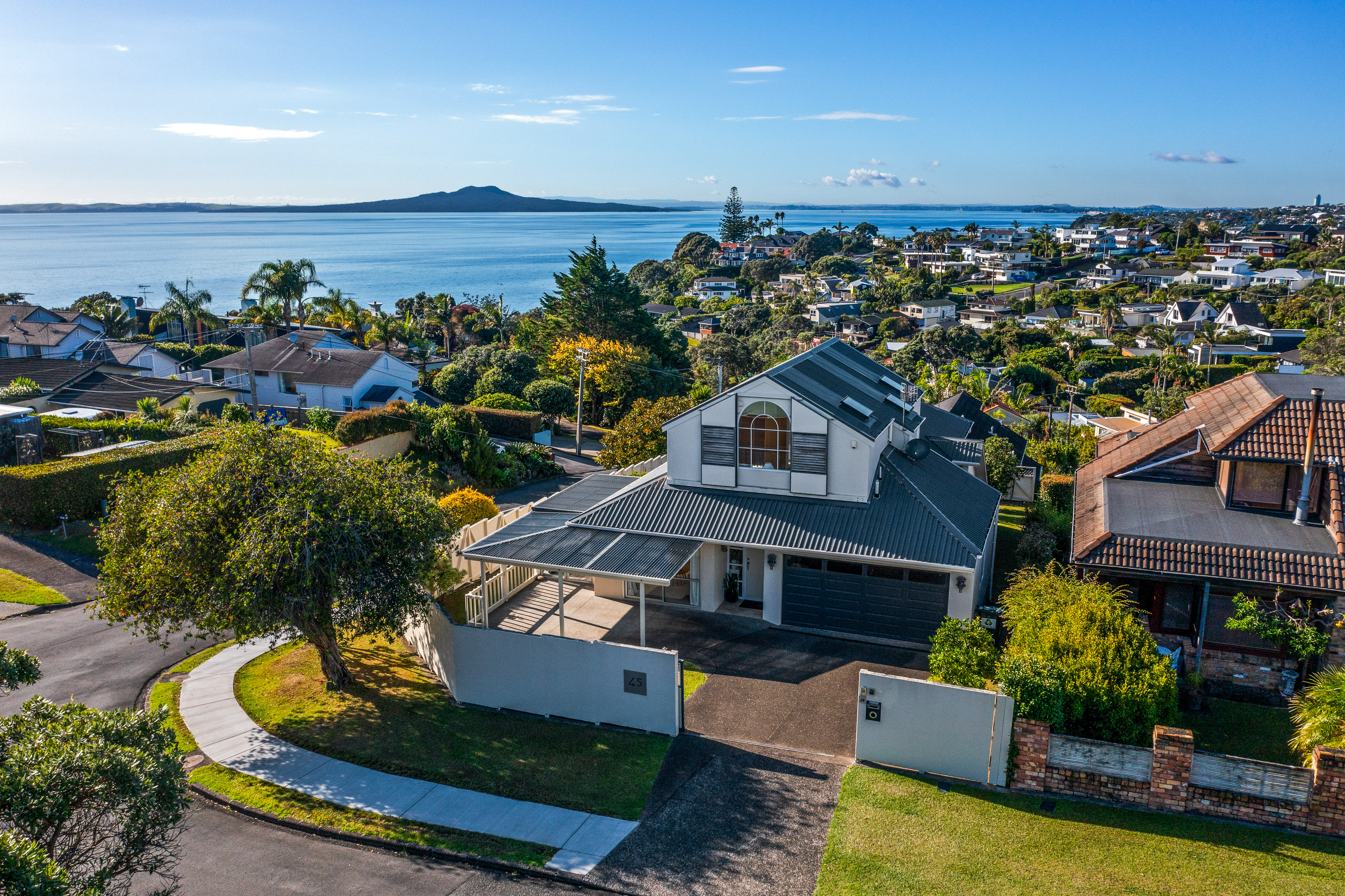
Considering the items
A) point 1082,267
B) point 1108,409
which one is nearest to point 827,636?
point 1108,409

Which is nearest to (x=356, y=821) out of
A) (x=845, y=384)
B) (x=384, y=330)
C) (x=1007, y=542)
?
(x=845, y=384)

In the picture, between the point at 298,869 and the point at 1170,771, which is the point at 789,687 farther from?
the point at 298,869

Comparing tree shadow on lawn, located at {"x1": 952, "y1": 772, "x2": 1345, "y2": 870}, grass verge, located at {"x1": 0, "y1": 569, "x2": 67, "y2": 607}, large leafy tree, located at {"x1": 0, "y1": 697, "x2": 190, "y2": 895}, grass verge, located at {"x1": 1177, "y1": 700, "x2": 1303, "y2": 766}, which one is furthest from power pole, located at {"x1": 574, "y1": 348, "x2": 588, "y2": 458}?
large leafy tree, located at {"x1": 0, "y1": 697, "x2": 190, "y2": 895}

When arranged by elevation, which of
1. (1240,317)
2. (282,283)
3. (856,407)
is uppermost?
(282,283)

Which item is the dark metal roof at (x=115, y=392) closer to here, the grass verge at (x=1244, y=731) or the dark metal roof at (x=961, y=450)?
the dark metal roof at (x=961, y=450)

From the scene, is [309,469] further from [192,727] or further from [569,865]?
[569,865]
